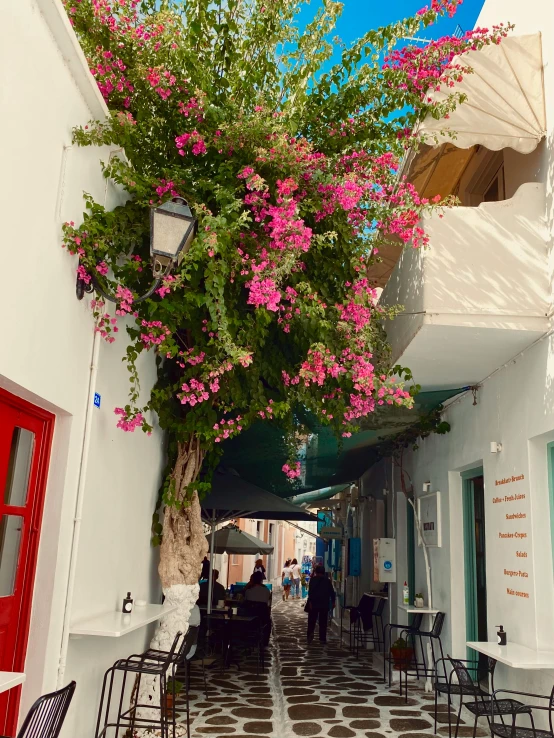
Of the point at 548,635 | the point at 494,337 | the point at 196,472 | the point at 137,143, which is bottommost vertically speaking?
the point at 548,635

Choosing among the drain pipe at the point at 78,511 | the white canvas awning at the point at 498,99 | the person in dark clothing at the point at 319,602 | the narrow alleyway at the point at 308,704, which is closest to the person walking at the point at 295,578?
the person in dark clothing at the point at 319,602

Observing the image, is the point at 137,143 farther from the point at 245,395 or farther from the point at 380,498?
the point at 380,498

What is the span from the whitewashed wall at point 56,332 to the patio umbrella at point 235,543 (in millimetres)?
7742

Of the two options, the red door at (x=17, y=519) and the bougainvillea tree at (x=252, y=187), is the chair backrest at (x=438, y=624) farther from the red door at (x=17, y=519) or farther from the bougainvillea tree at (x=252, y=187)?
the red door at (x=17, y=519)

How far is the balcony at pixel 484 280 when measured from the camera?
228 inches

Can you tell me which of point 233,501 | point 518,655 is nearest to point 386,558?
point 233,501

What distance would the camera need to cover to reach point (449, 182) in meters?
8.45

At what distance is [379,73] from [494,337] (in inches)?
99.0

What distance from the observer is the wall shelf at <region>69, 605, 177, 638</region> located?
4141 millimetres

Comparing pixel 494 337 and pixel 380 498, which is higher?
pixel 494 337

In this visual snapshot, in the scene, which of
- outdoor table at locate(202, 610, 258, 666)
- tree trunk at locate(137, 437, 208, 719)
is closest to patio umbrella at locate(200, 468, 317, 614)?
outdoor table at locate(202, 610, 258, 666)

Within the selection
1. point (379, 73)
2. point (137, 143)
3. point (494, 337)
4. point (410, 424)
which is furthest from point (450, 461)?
point (137, 143)

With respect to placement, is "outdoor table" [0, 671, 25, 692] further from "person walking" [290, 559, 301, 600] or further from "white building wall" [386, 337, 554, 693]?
"person walking" [290, 559, 301, 600]

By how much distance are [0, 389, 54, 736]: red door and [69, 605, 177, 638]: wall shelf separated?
0.40 m
